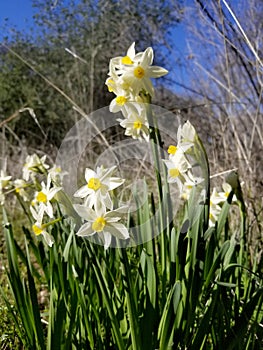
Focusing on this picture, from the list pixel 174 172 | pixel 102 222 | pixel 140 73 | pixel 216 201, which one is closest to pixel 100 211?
pixel 102 222

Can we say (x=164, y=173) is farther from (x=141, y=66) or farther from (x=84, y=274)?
(x=84, y=274)

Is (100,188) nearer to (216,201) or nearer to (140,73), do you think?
(140,73)

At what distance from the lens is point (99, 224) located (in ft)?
2.43

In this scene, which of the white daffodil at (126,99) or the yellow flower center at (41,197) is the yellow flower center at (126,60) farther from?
the yellow flower center at (41,197)

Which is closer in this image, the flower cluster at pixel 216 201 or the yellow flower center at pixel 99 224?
the yellow flower center at pixel 99 224

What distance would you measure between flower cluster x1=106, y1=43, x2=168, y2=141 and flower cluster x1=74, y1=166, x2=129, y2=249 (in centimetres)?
11

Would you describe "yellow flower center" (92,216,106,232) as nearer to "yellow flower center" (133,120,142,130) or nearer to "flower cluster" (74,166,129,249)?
"flower cluster" (74,166,129,249)

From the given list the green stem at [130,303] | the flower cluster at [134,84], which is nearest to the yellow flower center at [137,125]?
the flower cluster at [134,84]

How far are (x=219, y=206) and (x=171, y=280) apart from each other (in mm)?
447

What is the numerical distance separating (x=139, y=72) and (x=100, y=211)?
0.85ft

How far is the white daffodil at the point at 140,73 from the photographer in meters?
0.77

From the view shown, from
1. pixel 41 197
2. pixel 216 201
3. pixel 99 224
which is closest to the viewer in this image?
pixel 99 224

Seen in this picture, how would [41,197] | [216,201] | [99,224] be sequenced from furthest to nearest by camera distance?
1. [216,201]
2. [41,197]
3. [99,224]

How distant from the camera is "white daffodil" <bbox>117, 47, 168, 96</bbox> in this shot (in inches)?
30.2
